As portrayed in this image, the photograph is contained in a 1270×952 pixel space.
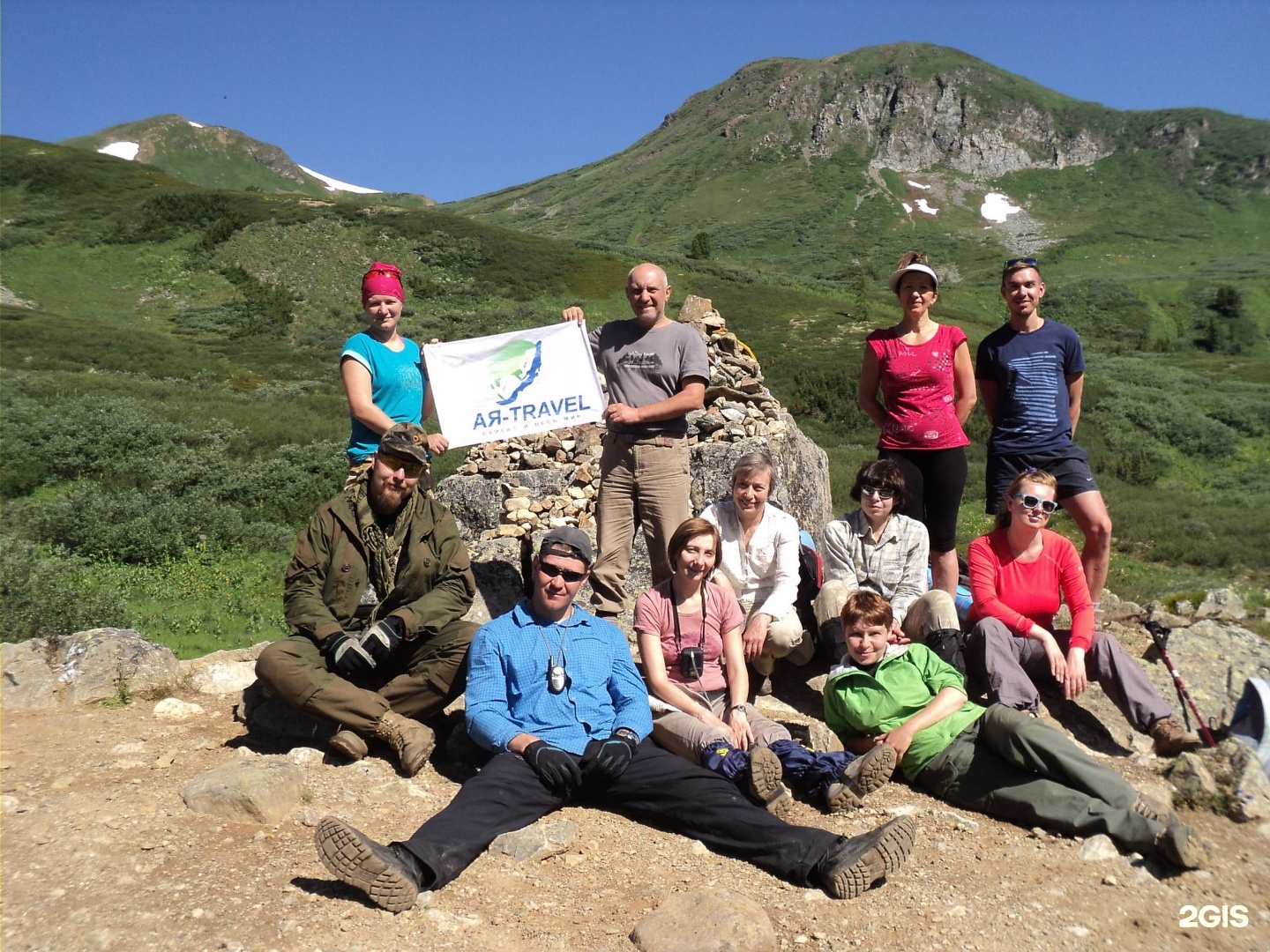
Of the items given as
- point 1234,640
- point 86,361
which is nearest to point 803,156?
point 86,361

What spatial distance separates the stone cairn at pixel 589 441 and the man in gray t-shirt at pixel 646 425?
2.61m

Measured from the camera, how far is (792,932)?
319cm

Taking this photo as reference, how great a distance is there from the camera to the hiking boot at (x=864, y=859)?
3346 millimetres

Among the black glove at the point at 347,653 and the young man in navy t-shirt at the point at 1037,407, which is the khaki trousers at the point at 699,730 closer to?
the black glove at the point at 347,653

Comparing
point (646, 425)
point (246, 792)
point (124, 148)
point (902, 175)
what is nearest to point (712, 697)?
point (646, 425)

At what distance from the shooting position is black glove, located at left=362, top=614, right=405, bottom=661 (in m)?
4.33

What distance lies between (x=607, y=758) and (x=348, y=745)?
1.39 m

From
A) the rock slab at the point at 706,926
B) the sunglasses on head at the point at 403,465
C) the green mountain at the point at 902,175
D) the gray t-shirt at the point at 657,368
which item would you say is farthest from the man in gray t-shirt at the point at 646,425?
the green mountain at the point at 902,175

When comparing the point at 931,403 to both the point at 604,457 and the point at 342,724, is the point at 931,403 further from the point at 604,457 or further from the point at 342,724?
the point at 342,724

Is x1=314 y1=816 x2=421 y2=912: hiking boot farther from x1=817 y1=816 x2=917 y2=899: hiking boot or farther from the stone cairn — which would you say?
the stone cairn

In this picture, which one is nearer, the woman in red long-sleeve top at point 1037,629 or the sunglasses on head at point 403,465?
the sunglasses on head at point 403,465

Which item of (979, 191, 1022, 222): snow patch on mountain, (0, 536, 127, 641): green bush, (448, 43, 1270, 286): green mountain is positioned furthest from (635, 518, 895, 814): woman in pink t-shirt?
(979, 191, 1022, 222): snow patch on mountain

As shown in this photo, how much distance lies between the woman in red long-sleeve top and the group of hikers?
0.01m

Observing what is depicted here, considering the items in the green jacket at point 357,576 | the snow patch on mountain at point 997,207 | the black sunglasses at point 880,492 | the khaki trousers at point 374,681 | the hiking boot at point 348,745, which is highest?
the snow patch on mountain at point 997,207
